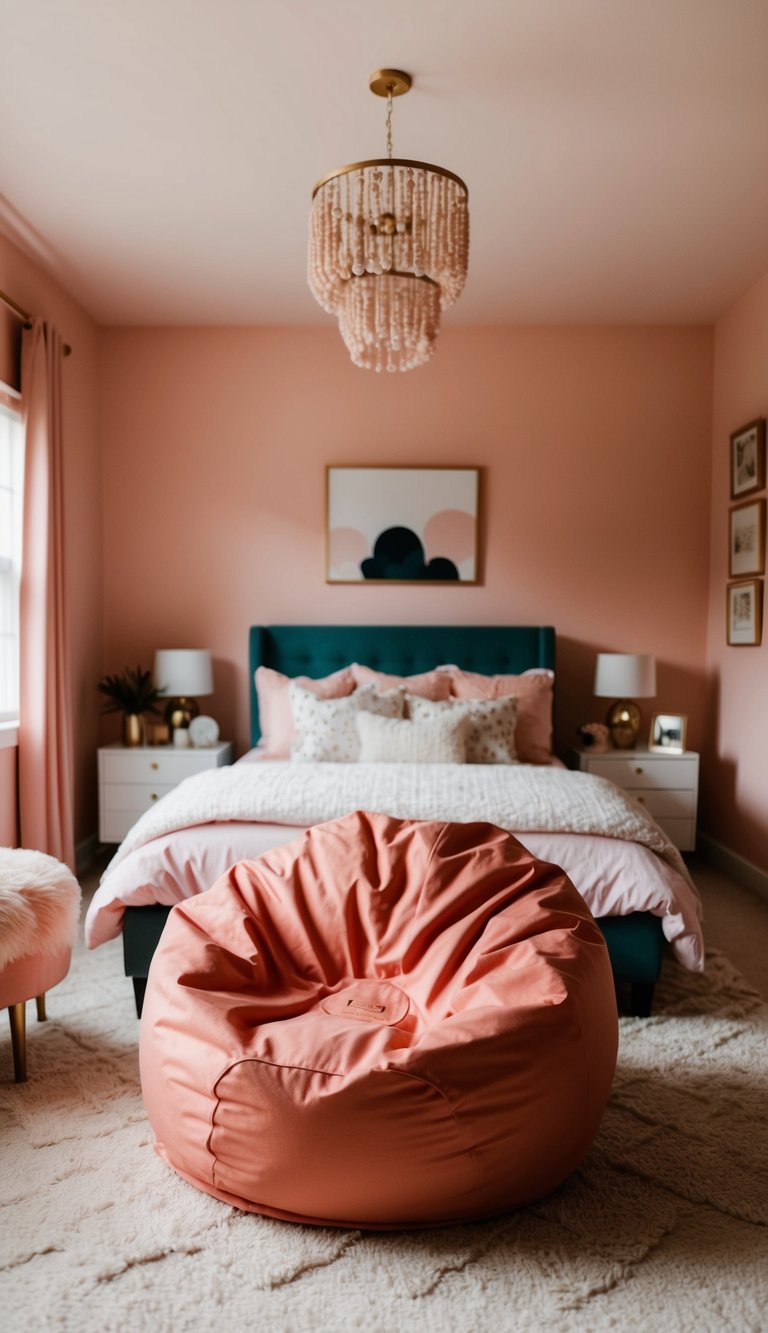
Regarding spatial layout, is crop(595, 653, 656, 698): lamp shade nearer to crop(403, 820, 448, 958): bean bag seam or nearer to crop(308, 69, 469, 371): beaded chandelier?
crop(308, 69, 469, 371): beaded chandelier

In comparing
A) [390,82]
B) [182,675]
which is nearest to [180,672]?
[182,675]

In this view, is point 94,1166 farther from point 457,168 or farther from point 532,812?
point 457,168

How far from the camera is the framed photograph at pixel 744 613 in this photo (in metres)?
4.07

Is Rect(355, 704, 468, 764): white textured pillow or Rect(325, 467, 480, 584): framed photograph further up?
Rect(325, 467, 480, 584): framed photograph

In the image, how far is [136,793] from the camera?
425 cm

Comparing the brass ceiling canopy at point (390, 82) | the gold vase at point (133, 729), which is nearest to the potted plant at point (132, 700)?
the gold vase at point (133, 729)

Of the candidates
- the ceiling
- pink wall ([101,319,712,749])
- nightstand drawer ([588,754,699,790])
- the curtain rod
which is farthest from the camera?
pink wall ([101,319,712,749])

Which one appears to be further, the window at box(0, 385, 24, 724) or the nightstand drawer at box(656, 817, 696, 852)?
the nightstand drawer at box(656, 817, 696, 852)

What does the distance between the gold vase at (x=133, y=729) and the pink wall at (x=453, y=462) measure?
1.98 feet

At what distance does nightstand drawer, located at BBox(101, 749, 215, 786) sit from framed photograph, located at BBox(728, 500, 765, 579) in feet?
8.79

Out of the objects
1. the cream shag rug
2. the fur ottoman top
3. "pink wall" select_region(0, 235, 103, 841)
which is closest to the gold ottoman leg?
the cream shag rug

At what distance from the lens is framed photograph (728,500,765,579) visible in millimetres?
4059

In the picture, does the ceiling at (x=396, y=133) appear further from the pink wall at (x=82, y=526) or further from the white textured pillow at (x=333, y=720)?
the white textured pillow at (x=333, y=720)

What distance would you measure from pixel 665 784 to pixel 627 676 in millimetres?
541
